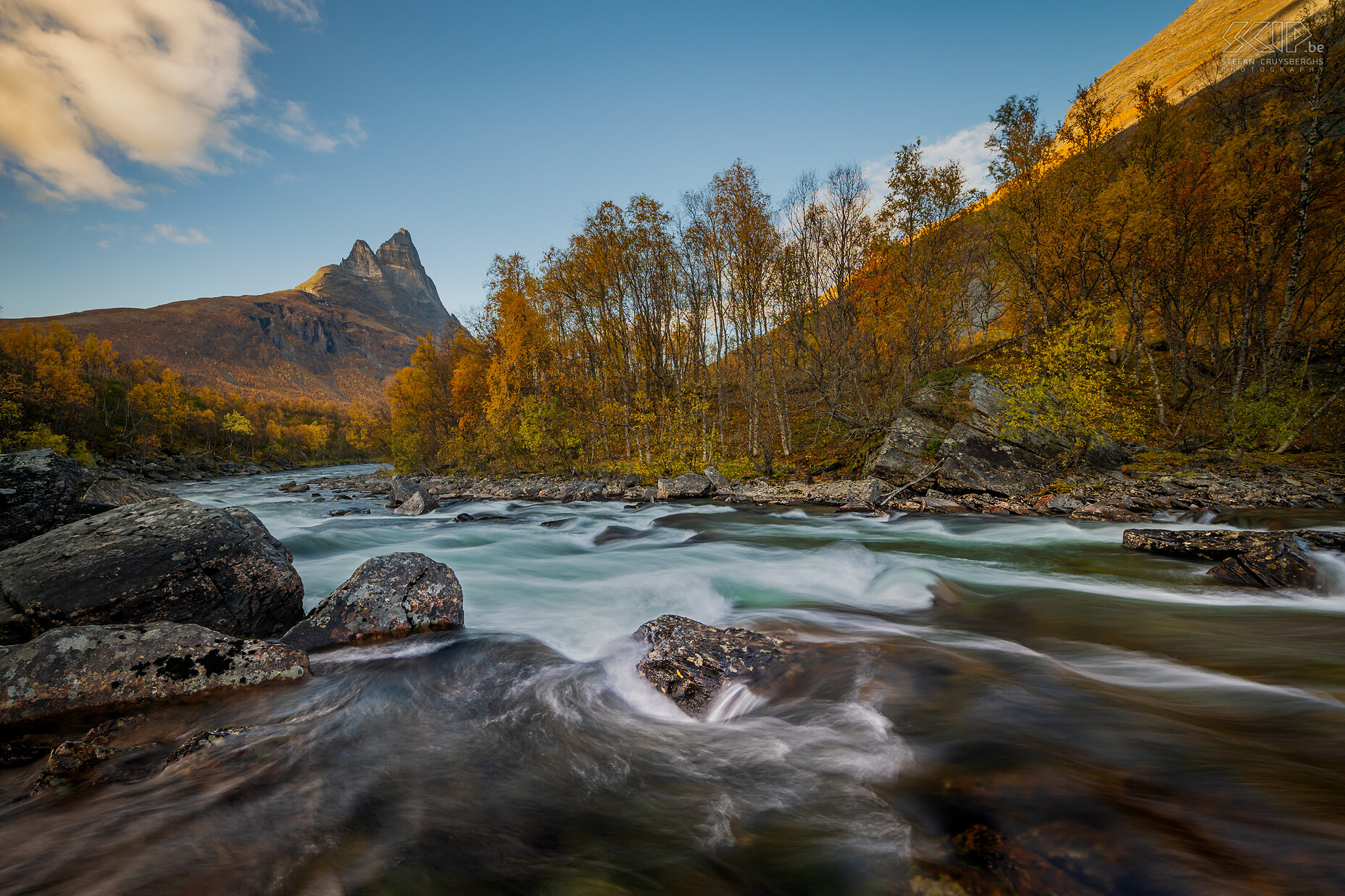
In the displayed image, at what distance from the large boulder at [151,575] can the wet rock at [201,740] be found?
2.18m

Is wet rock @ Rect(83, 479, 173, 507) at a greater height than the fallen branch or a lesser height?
greater

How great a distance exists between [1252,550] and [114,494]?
17.7 m

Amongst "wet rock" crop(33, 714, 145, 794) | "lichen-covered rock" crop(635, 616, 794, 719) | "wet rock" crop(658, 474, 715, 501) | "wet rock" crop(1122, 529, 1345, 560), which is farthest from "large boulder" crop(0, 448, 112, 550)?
"wet rock" crop(1122, 529, 1345, 560)

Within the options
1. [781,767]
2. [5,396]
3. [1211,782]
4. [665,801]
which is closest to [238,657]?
[665,801]

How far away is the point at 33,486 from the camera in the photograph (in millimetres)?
6719

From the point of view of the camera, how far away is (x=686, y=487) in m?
19.3

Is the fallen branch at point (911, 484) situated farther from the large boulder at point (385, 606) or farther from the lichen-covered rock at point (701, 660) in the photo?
the large boulder at point (385, 606)

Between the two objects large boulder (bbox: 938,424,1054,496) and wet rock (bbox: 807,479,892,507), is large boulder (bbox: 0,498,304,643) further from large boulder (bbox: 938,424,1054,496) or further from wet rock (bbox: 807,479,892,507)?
large boulder (bbox: 938,424,1054,496)

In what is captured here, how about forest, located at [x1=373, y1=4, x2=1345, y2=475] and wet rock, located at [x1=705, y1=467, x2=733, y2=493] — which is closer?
forest, located at [x1=373, y1=4, x2=1345, y2=475]

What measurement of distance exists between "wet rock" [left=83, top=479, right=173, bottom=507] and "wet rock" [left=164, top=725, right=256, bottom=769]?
5.76 meters

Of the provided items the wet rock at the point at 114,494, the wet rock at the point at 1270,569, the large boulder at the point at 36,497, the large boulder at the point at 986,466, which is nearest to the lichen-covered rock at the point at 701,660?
the wet rock at the point at 1270,569

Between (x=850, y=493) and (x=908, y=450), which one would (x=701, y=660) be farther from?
(x=908, y=450)

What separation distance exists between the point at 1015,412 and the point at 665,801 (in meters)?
15.6

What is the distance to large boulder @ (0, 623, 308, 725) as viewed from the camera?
3443mm
